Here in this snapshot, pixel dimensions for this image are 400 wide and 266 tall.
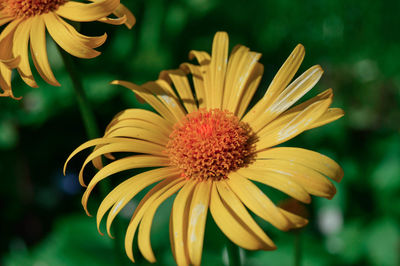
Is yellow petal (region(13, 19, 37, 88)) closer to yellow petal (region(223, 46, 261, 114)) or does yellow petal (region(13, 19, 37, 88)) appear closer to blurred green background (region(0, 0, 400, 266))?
yellow petal (region(223, 46, 261, 114))

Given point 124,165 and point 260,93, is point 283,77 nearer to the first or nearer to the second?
point 124,165

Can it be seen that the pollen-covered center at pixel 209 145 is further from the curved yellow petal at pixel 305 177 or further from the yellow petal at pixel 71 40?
the yellow petal at pixel 71 40

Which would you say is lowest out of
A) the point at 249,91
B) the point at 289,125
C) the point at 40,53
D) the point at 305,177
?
the point at 305,177

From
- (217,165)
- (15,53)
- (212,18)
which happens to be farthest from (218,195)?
(212,18)

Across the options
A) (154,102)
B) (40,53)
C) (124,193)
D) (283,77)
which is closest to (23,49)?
(40,53)

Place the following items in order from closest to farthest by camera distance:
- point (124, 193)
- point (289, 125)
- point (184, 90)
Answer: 1. point (124, 193)
2. point (289, 125)
3. point (184, 90)

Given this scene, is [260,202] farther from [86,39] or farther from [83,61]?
[83,61]
